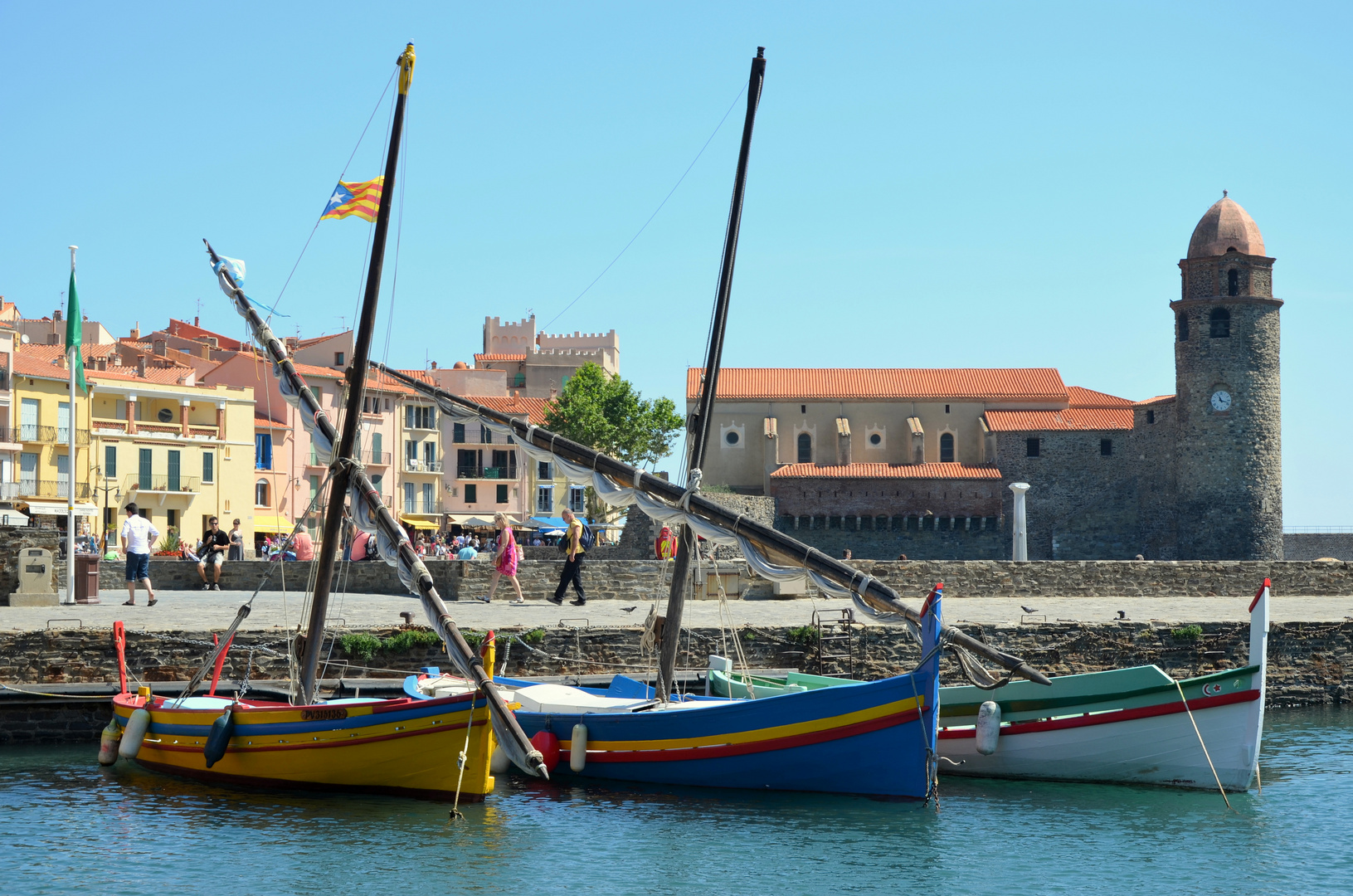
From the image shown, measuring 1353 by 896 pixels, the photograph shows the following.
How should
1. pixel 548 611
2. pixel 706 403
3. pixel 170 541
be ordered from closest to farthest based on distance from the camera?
pixel 706 403 < pixel 548 611 < pixel 170 541

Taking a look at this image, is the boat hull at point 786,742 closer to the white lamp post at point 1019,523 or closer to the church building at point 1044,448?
the white lamp post at point 1019,523

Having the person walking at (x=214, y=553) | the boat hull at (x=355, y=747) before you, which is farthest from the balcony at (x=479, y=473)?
the boat hull at (x=355, y=747)

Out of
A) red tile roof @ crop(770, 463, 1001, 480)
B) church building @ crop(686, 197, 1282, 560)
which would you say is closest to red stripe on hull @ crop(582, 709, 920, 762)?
church building @ crop(686, 197, 1282, 560)

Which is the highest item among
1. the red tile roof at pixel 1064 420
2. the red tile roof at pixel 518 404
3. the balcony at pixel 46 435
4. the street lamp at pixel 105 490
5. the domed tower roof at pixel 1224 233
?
the domed tower roof at pixel 1224 233

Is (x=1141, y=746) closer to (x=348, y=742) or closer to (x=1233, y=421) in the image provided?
(x=348, y=742)

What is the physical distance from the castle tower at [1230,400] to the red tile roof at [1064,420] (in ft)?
17.4

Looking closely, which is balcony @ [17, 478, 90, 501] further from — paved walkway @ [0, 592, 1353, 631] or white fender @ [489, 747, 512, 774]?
white fender @ [489, 747, 512, 774]

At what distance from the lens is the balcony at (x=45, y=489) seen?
49625 millimetres

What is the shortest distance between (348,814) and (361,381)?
4.15 metres

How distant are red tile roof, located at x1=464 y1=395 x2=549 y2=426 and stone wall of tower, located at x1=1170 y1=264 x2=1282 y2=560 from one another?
30.4 metres

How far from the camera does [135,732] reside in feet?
46.5

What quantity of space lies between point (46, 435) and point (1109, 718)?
45.3 m

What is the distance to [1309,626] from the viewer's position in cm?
2161

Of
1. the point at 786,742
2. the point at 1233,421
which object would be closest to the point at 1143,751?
the point at 786,742
